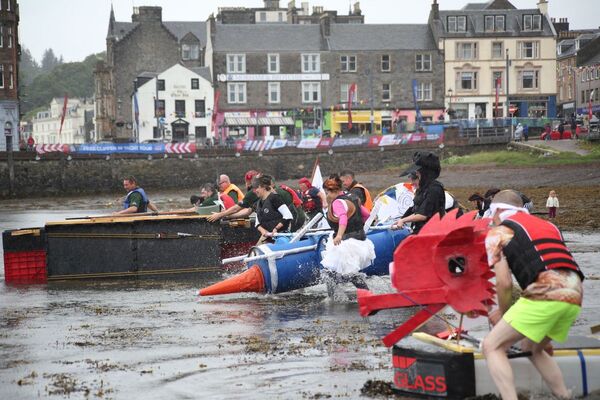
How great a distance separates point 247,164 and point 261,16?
3762 centimetres

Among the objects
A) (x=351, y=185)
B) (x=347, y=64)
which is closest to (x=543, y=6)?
(x=347, y=64)

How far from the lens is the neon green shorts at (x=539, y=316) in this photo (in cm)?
704

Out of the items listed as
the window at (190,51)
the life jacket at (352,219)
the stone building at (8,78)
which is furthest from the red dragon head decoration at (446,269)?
the window at (190,51)

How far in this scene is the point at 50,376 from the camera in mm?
9273

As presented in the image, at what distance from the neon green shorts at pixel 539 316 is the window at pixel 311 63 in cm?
7449

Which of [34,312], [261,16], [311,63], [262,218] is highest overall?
[261,16]

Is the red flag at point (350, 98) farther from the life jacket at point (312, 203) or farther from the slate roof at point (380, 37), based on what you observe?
the life jacket at point (312, 203)

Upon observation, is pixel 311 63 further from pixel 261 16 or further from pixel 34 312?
pixel 34 312

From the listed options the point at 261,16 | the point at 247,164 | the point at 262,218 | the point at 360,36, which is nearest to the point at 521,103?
the point at 360,36

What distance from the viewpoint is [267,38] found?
8194cm

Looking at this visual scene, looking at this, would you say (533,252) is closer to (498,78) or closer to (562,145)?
(562,145)

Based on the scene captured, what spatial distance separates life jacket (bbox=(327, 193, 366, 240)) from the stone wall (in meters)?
51.9

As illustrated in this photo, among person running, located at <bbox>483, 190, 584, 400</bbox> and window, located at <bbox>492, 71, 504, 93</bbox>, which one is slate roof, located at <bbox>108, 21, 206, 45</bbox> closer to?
window, located at <bbox>492, 71, 504, 93</bbox>

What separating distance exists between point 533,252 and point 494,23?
7790cm
